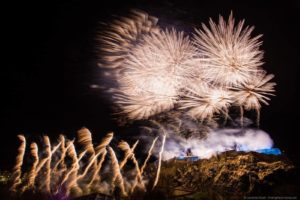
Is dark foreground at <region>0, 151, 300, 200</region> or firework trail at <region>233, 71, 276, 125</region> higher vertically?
firework trail at <region>233, 71, 276, 125</region>

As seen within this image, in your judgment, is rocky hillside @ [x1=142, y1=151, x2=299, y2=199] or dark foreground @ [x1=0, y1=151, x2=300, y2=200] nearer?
dark foreground @ [x1=0, y1=151, x2=300, y2=200]

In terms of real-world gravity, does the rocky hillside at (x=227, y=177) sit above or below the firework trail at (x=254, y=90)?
below

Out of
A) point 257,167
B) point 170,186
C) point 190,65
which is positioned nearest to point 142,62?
point 190,65

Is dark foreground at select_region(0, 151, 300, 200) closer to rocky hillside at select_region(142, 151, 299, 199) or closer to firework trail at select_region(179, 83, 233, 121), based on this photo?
rocky hillside at select_region(142, 151, 299, 199)

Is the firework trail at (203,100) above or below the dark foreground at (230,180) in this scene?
above

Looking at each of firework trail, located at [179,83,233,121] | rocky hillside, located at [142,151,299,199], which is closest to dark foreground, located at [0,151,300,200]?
rocky hillside, located at [142,151,299,199]

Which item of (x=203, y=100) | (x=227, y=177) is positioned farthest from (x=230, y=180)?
(x=203, y=100)

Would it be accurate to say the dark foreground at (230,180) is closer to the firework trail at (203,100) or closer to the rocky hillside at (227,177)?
the rocky hillside at (227,177)

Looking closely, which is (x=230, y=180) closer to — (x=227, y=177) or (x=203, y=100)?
(x=227, y=177)

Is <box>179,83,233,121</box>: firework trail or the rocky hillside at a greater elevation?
<box>179,83,233,121</box>: firework trail

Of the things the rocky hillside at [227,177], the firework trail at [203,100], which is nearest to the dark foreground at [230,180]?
the rocky hillside at [227,177]

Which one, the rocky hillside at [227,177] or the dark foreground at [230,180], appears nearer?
the dark foreground at [230,180]
